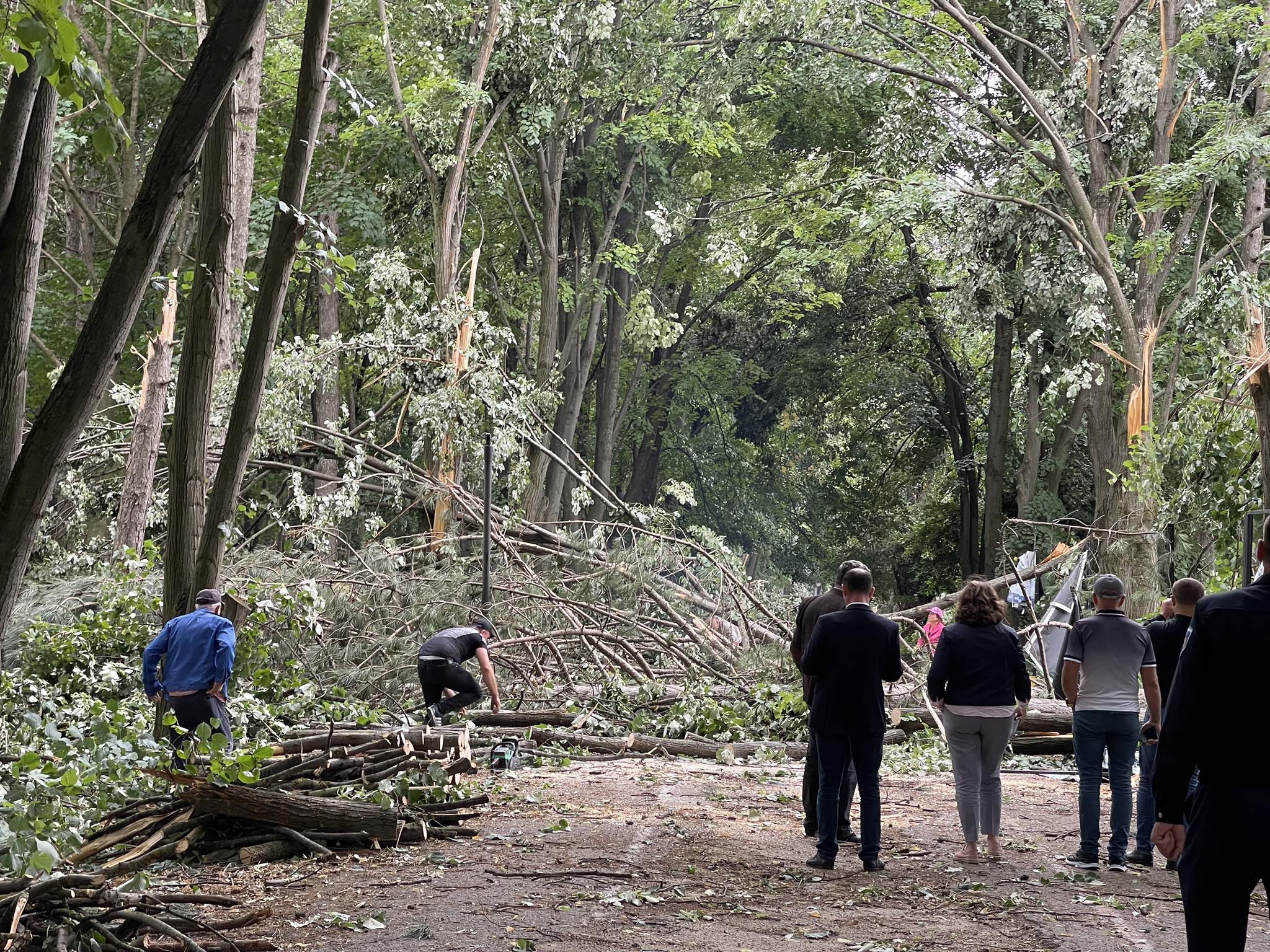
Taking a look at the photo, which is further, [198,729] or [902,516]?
[902,516]

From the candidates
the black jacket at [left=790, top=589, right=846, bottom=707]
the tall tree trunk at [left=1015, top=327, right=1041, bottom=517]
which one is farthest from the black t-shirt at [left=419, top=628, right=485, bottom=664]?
the tall tree trunk at [left=1015, top=327, right=1041, bottom=517]

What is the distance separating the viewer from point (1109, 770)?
7.62 meters

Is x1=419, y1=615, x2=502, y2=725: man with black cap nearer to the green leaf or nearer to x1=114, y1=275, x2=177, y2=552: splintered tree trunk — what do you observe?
x1=114, y1=275, x2=177, y2=552: splintered tree trunk

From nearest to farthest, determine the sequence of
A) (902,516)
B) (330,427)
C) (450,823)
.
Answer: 1. (450,823)
2. (330,427)
3. (902,516)

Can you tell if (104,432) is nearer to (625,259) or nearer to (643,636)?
(643,636)

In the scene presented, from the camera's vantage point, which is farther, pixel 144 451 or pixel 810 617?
pixel 144 451

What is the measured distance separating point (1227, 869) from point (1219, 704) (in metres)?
0.47

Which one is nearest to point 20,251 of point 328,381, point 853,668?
point 853,668

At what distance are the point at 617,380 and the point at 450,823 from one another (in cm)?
2026

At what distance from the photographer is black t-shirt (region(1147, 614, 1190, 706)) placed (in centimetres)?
740

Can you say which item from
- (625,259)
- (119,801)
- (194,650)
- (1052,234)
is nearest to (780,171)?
(625,259)

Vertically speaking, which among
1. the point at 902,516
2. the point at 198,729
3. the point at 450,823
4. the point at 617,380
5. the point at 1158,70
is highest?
the point at 1158,70

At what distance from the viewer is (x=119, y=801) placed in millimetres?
6133

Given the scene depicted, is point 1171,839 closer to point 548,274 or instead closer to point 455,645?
point 455,645
